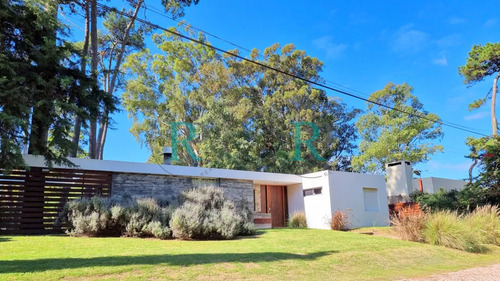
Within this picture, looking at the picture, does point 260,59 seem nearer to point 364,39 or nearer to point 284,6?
Result: point 364,39

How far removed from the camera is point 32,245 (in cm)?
716

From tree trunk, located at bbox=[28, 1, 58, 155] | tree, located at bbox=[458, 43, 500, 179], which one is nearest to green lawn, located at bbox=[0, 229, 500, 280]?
tree trunk, located at bbox=[28, 1, 58, 155]

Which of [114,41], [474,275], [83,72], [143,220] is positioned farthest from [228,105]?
[474,275]

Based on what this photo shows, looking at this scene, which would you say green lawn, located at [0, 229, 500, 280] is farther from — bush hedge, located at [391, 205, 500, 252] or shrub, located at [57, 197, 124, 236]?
shrub, located at [57, 197, 124, 236]

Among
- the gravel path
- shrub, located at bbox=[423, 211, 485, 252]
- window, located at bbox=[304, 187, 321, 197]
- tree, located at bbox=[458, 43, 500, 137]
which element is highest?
tree, located at bbox=[458, 43, 500, 137]

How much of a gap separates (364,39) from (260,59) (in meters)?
9.64

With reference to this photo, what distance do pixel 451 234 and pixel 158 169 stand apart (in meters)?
10.3

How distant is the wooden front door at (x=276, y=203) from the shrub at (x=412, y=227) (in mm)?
7619

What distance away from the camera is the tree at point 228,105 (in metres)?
23.7

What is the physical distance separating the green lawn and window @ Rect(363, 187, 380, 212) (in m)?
8.21

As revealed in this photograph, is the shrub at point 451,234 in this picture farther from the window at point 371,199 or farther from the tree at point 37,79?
the tree at point 37,79

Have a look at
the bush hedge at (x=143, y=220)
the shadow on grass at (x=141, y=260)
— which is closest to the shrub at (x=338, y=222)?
the bush hedge at (x=143, y=220)

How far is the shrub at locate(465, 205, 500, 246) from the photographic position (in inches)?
431

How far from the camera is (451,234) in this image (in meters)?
10.1
